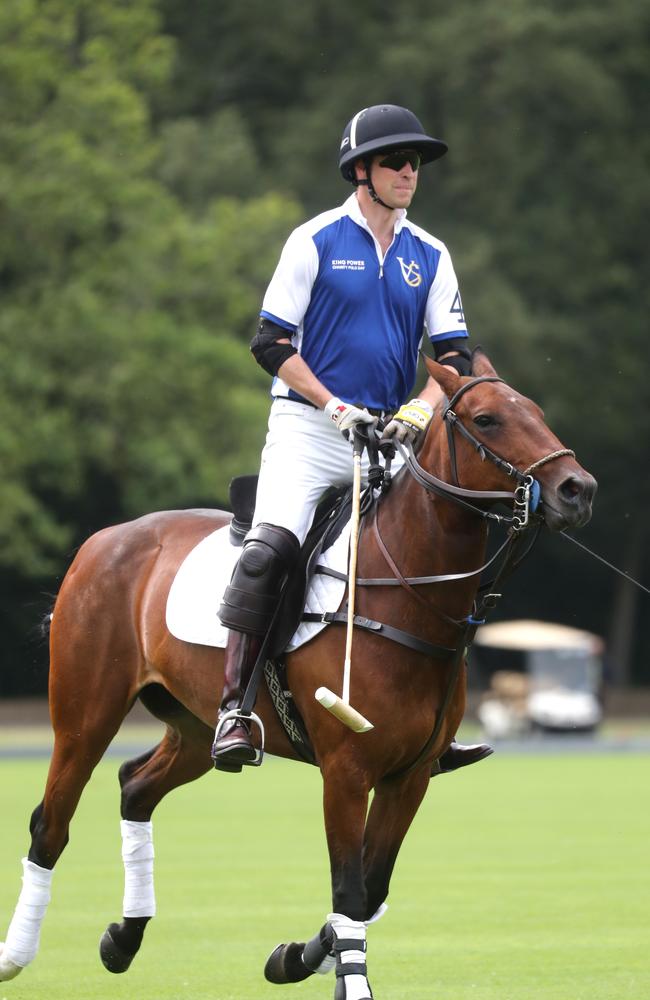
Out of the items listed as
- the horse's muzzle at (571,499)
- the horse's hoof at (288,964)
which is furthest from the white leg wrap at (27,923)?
the horse's muzzle at (571,499)

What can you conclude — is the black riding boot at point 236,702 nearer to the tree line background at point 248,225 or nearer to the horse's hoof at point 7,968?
the horse's hoof at point 7,968

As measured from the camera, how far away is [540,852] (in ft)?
46.8

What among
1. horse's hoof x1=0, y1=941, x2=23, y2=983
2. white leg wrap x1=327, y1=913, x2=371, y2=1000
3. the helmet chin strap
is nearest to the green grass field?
horse's hoof x1=0, y1=941, x2=23, y2=983

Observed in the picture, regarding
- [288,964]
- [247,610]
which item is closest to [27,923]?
[288,964]

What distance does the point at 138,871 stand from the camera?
8305 millimetres

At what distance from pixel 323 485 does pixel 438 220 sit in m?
35.5

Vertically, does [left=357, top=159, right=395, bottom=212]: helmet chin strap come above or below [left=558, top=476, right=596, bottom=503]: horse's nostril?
above

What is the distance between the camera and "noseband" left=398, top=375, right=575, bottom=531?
622 centimetres

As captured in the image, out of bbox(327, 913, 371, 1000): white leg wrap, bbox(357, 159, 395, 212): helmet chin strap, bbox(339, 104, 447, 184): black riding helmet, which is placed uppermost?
bbox(339, 104, 447, 184): black riding helmet

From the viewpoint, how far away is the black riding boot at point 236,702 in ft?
22.7

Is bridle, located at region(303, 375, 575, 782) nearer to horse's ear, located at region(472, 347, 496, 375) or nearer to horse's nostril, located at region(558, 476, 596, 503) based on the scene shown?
horse's ear, located at region(472, 347, 496, 375)

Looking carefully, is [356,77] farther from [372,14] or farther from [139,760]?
[139,760]

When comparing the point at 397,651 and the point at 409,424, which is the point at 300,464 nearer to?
the point at 409,424

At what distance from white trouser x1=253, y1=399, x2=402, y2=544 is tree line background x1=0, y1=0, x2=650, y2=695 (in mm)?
24854
